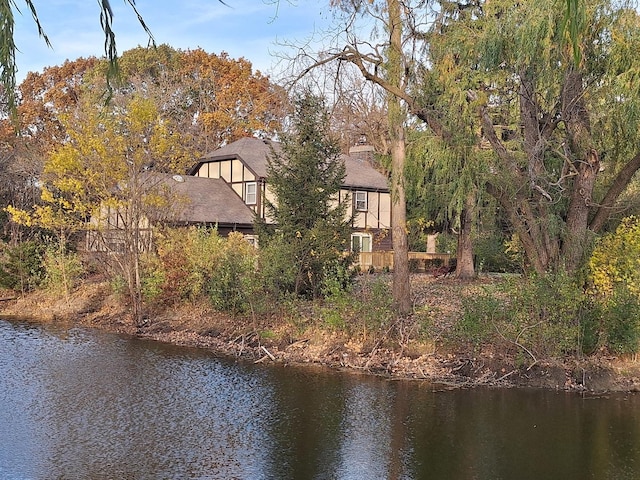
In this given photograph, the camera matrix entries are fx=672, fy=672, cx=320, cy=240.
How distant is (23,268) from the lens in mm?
22969

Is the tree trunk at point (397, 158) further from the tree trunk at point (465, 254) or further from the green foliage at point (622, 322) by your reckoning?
the tree trunk at point (465, 254)

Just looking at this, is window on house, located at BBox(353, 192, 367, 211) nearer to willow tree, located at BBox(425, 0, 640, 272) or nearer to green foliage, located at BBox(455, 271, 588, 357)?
willow tree, located at BBox(425, 0, 640, 272)

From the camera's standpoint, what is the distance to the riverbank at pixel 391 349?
12.2 meters

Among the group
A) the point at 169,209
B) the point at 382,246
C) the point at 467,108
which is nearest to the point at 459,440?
the point at 467,108

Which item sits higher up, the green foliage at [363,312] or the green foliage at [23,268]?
the green foliage at [23,268]

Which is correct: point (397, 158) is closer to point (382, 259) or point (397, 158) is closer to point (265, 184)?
point (265, 184)

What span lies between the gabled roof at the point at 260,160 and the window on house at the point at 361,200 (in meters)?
0.43

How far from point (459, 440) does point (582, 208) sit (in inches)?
235

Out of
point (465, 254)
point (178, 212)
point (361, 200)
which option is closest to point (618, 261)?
point (465, 254)

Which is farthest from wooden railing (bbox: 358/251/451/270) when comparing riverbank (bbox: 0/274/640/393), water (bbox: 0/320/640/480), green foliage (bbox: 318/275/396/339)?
water (bbox: 0/320/640/480)

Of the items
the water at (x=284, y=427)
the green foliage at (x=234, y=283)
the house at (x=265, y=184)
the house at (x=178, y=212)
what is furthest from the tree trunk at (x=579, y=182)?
the house at (x=265, y=184)

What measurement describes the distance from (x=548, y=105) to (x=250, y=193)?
19783mm

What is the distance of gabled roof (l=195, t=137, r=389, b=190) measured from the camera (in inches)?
1207

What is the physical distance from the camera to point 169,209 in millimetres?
20156
